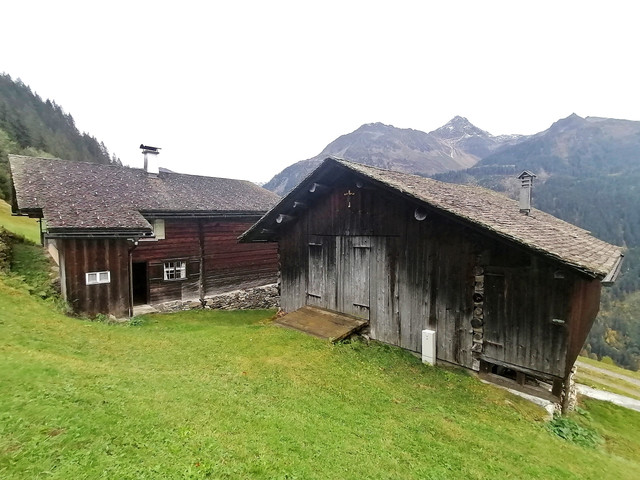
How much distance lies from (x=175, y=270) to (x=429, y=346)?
1395 cm

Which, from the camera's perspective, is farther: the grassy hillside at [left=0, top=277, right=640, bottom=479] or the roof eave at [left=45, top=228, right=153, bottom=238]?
the roof eave at [left=45, top=228, right=153, bottom=238]

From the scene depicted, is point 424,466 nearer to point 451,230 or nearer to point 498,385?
point 498,385

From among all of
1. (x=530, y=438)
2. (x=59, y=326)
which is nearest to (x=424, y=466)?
(x=530, y=438)

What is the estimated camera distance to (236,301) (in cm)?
2102

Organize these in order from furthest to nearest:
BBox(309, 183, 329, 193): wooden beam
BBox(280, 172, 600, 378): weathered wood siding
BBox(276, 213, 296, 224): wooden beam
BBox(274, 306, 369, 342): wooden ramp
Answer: BBox(276, 213, 296, 224): wooden beam, BBox(309, 183, 329, 193): wooden beam, BBox(274, 306, 369, 342): wooden ramp, BBox(280, 172, 600, 378): weathered wood siding

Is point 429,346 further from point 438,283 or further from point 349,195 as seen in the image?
point 349,195

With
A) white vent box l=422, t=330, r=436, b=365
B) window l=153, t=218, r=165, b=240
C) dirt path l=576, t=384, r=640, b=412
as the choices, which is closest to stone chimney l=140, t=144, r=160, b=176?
window l=153, t=218, r=165, b=240

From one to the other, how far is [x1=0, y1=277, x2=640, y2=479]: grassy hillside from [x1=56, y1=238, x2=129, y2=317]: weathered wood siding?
2725 millimetres

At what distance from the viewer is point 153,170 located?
21375mm

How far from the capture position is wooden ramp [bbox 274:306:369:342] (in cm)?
1131

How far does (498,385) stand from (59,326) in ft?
40.0

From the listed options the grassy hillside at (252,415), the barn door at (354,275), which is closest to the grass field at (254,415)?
the grassy hillside at (252,415)

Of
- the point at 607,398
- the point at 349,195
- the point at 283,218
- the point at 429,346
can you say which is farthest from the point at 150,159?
the point at 607,398

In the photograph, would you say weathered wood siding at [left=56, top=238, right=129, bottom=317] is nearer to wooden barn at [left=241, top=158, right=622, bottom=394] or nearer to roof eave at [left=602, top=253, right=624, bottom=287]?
wooden barn at [left=241, top=158, right=622, bottom=394]
